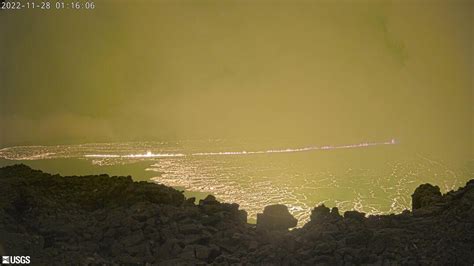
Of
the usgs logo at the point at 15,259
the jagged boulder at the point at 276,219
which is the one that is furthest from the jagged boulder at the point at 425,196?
the usgs logo at the point at 15,259

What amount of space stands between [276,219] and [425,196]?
13.4ft

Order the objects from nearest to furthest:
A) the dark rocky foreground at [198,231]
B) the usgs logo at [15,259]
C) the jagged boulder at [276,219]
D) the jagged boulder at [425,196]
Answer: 1. the usgs logo at [15,259]
2. the dark rocky foreground at [198,231]
3. the jagged boulder at [276,219]
4. the jagged boulder at [425,196]

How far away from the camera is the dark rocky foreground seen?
845cm

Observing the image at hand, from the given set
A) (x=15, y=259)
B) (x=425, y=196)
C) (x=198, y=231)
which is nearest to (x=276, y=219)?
(x=198, y=231)

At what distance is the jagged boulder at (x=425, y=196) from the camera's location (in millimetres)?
11014

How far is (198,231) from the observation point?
9258 mm

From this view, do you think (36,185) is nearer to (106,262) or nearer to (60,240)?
(60,240)

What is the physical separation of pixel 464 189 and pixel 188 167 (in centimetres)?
678

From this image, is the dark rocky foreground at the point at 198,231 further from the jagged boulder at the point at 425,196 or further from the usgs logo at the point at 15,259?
the jagged boulder at the point at 425,196

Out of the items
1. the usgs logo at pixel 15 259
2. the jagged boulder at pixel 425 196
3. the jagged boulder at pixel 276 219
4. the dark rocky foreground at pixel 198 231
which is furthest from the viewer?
the jagged boulder at pixel 425 196

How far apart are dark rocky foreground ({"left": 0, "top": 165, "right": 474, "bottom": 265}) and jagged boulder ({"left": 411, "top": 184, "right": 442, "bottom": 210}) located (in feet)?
1.26

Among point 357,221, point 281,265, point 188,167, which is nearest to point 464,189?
point 357,221

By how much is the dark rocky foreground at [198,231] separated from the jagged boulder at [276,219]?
2cm

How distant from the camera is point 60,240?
8906 mm
